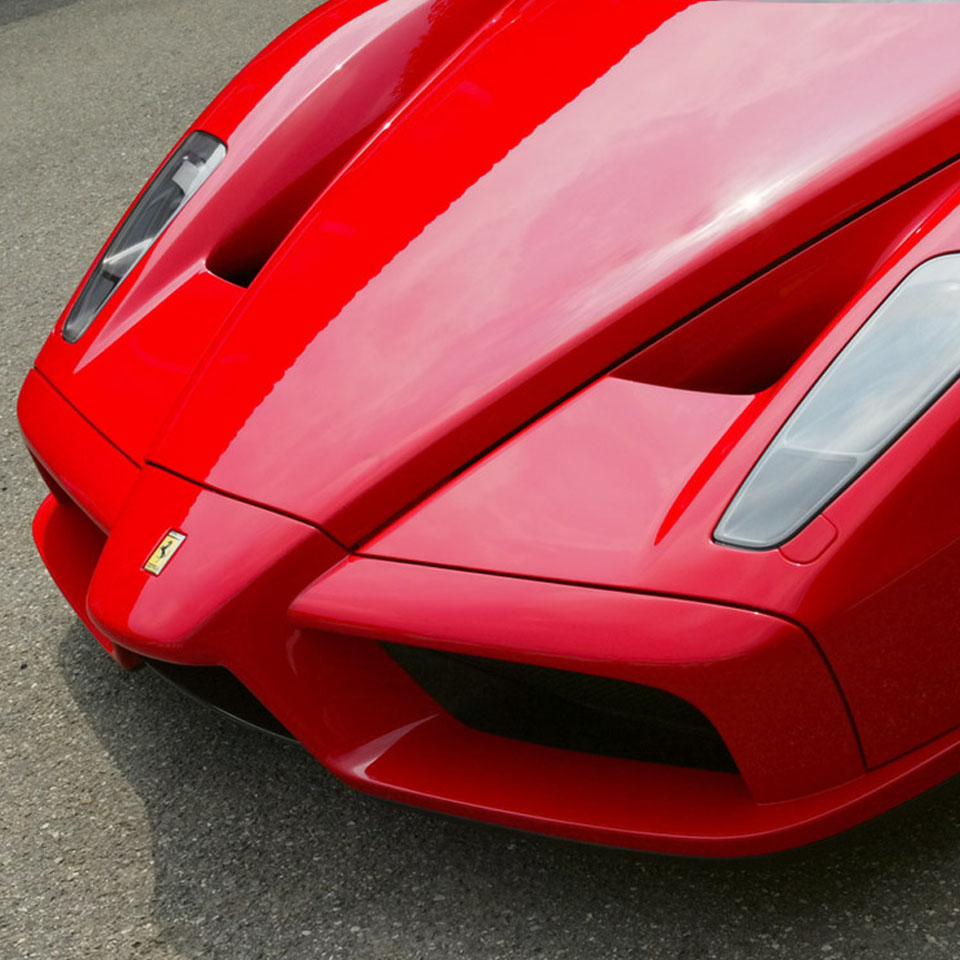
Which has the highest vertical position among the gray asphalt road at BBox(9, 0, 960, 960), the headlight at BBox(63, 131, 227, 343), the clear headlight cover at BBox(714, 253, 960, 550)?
the headlight at BBox(63, 131, 227, 343)

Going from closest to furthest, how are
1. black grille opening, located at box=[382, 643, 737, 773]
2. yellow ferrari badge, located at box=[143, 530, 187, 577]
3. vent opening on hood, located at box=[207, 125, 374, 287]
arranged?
black grille opening, located at box=[382, 643, 737, 773] → yellow ferrari badge, located at box=[143, 530, 187, 577] → vent opening on hood, located at box=[207, 125, 374, 287]

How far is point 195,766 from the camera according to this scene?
2.09m

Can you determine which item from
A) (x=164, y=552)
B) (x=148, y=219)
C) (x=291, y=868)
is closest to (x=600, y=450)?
(x=164, y=552)

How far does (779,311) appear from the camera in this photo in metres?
1.69

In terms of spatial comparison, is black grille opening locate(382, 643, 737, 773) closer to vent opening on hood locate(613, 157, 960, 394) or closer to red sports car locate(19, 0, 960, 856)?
red sports car locate(19, 0, 960, 856)

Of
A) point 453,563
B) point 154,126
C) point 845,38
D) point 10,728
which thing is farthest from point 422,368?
point 154,126

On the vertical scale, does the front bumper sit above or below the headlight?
below

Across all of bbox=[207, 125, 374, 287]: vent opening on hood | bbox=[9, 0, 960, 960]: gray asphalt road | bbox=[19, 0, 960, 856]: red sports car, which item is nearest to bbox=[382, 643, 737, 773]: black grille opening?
bbox=[19, 0, 960, 856]: red sports car

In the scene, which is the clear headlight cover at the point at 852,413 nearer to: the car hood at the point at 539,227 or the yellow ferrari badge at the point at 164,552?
the car hood at the point at 539,227

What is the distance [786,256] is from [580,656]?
56cm

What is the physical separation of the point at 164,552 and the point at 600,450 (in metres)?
0.54

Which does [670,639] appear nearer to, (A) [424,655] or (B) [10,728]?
(A) [424,655]

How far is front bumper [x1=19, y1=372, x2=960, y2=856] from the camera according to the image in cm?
147

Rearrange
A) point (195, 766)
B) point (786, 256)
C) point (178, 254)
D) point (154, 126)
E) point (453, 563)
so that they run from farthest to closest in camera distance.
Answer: point (154, 126), point (178, 254), point (195, 766), point (786, 256), point (453, 563)
